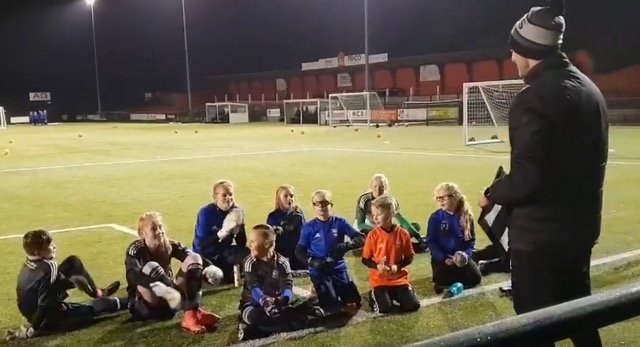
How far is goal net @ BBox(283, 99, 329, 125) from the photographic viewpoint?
38.9 meters

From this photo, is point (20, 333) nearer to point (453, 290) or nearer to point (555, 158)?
point (453, 290)

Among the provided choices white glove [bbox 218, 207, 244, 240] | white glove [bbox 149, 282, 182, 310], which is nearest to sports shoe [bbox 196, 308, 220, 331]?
white glove [bbox 149, 282, 182, 310]

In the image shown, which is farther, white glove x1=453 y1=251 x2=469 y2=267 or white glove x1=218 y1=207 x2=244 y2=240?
white glove x1=218 y1=207 x2=244 y2=240

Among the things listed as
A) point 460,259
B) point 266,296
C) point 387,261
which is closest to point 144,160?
point 460,259

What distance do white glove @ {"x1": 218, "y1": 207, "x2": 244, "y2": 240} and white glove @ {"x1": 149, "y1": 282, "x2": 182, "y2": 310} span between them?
3.92ft

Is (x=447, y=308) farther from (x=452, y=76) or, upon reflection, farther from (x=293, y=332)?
(x=452, y=76)

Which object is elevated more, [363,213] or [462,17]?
[462,17]

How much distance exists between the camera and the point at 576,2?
3641cm

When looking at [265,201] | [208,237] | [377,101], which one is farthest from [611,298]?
[377,101]

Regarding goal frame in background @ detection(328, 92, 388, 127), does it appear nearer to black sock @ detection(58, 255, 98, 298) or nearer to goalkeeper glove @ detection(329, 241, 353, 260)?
goalkeeper glove @ detection(329, 241, 353, 260)

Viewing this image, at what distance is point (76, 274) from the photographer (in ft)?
18.0

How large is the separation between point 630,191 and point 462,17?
40.5 meters

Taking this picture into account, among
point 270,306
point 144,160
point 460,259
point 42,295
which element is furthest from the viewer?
point 144,160

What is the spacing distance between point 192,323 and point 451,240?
230cm
